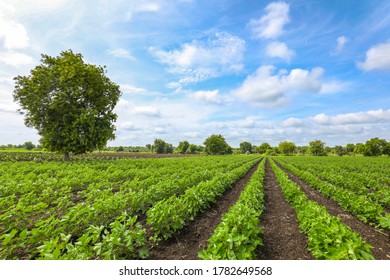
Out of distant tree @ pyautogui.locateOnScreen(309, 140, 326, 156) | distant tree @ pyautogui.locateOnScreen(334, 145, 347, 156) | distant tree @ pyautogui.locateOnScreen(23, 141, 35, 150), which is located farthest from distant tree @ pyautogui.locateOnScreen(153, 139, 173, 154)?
distant tree @ pyautogui.locateOnScreen(334, 145, 347, 156)

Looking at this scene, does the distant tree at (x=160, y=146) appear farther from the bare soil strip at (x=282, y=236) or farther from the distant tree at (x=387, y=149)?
the distant tree at (x=387, y=149)

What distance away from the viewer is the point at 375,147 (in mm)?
97500

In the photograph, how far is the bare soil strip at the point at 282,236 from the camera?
16.8 ft

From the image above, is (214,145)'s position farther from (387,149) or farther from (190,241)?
(190,241)

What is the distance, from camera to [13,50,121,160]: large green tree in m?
20.9

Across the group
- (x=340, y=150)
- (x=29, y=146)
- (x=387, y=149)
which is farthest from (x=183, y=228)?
(x=340, y=150)

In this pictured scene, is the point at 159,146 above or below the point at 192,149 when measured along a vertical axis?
above

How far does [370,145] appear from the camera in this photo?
323ft

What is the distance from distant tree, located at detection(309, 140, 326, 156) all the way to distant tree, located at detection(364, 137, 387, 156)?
2228 cm

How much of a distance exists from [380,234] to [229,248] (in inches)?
253

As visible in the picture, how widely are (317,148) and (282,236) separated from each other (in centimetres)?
13607

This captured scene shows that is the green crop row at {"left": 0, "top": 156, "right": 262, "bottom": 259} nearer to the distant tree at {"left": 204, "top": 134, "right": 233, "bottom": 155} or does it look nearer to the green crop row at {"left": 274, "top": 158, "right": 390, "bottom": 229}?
the green crop row at {"left": 274, "top": 158, "right": 390, "bottom": 229}

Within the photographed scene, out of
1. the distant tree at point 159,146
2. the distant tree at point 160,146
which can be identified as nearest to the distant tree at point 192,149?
the distant tree at point 160,146

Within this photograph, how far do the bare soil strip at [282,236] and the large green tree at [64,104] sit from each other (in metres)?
20.6
